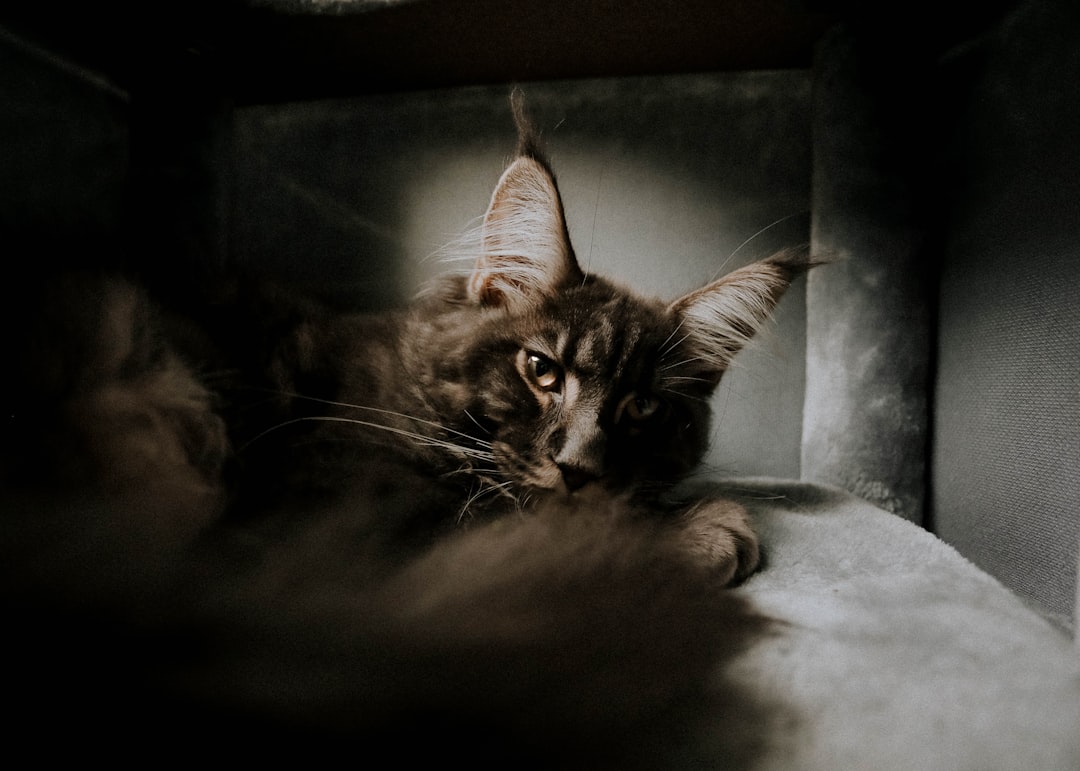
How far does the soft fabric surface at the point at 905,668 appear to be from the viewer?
1.61ft

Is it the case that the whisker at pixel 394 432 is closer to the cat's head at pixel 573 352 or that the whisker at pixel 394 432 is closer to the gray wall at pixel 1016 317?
the cat's head at pixel 573 352

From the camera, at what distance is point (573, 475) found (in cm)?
88

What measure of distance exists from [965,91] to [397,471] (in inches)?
53.7

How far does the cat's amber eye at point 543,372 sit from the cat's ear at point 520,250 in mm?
133

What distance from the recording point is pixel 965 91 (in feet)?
4.21

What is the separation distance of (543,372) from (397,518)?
338mm

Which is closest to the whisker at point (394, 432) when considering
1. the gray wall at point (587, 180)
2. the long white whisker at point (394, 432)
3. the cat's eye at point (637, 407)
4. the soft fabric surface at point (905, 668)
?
the long white whisker at point (394, 432)

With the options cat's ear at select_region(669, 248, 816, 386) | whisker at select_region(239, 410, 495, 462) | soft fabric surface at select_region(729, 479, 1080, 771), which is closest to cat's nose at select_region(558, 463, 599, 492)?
whisker at select_region(239, 410, 495, 462)

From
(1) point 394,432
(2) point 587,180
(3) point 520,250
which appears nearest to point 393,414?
(1) point 394,432

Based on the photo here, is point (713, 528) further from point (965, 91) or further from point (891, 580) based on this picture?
point (965, 91)

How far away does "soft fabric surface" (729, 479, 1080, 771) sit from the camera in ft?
1.61

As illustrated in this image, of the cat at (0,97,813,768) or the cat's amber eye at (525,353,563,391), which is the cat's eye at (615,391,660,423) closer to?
the cat at (0,97,813,768)

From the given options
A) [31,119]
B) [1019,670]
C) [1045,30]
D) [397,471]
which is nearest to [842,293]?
[1045,30]

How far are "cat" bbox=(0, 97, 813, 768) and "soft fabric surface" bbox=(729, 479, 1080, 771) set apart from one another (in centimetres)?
5
